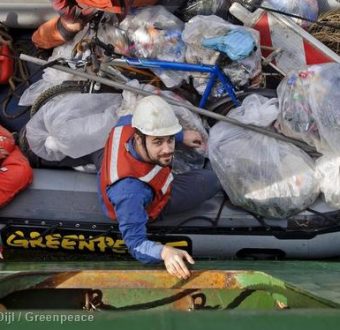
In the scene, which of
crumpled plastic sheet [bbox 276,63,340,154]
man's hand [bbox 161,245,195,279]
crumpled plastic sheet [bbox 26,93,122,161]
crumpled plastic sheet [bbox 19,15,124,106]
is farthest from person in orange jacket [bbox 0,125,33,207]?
crumpled plastic sheet [bbox 276,63,340,154]

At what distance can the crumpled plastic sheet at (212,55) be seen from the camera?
4336 mm

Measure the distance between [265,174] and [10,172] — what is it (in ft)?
4.74

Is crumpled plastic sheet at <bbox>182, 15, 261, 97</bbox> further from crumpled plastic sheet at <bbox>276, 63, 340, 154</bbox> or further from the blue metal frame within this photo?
crumpled plastic sheet at <bbox>276, 63, 340, 154</bbox>

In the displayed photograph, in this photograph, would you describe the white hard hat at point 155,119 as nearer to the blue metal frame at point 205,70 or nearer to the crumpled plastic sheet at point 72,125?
the crumpled plastic sheet at point 72,125

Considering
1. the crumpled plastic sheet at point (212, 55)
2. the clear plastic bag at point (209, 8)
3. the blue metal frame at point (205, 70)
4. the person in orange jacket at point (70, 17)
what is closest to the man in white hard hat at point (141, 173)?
the blue metal frame at point (205, 70)

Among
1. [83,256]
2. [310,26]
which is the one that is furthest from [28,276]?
[310,26]

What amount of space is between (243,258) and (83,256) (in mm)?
963

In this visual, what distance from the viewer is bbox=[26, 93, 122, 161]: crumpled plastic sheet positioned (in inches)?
163

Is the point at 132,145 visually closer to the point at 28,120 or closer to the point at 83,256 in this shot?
the point at 83,256

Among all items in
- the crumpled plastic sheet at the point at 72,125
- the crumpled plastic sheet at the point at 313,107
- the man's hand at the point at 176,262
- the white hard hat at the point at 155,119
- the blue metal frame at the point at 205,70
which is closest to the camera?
the man's hand at the point at 176,262

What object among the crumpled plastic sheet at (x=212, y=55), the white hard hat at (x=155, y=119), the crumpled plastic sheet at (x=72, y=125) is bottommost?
the crumpled plastic sheet at (x=72, y=125)

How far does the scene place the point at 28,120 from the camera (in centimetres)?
463

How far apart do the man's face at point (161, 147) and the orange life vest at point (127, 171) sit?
0.41ft

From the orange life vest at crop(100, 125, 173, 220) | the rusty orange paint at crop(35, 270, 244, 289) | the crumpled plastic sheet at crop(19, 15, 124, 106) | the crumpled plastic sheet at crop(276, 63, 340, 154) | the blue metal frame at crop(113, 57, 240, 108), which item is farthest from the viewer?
the crumpled plastic sheet at crop(19, 15, 124, 106)
